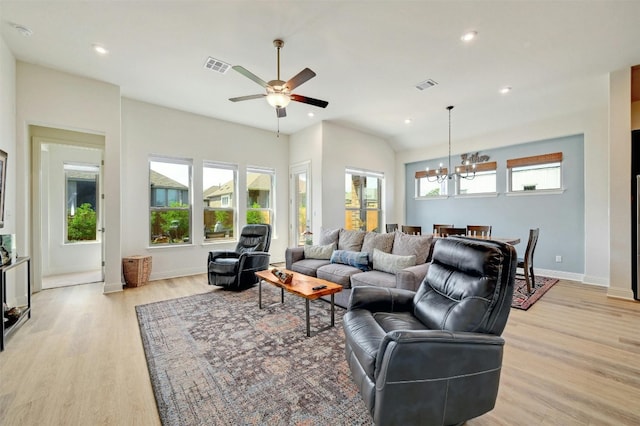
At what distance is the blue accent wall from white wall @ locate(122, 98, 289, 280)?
469cm

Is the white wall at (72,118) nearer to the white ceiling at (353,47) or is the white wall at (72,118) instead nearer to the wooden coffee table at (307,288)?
the white ceiling at (353,47)

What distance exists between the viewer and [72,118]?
154 inches

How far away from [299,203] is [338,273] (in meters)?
3.27

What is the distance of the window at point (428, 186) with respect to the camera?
6746 mm

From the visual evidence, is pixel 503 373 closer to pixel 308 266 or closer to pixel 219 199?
pixel 308 266

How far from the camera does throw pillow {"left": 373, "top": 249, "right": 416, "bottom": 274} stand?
326cm

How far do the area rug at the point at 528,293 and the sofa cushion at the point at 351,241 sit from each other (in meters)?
2.09

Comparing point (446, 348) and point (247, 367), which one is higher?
point (446, 348)

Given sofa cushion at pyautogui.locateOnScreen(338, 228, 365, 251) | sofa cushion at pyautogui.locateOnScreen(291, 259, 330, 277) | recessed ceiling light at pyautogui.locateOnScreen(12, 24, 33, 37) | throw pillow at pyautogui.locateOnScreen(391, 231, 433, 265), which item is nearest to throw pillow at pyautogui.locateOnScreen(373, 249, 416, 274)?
throw pillow at pyautogui.locateOnScreen(391, 231, 433, 265)

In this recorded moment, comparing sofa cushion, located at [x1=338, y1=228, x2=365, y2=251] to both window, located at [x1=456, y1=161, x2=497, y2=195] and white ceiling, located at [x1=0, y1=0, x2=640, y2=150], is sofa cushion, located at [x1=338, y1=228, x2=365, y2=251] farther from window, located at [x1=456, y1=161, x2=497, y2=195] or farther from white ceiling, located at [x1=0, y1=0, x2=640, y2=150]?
window, located at [x1=456, y1=161, x2=497, y2=195]

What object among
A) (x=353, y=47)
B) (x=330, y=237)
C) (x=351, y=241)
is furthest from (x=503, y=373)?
(x=353, y=47)

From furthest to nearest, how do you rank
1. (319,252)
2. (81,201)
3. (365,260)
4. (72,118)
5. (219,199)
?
1. (219,199)
2. (81,201)
3. (319,252)
4. (72,118)
5. (365,260)

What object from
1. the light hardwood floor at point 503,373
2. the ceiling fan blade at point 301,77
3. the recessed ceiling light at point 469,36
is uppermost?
the recessed ceiling light at point 469,36

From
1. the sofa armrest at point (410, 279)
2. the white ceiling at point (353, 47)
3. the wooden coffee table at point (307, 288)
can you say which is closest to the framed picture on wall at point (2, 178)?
the white ceiling at point (353, 47)
